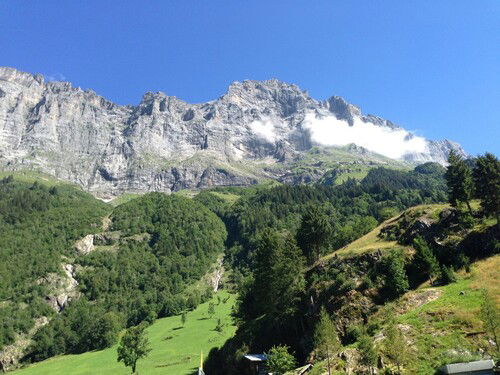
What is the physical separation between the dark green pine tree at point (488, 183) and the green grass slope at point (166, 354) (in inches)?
3290

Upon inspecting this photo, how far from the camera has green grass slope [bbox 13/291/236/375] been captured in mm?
127250

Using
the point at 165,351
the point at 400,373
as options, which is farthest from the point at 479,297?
the point at 165,351

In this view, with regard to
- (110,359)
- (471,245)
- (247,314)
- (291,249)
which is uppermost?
(291,249)

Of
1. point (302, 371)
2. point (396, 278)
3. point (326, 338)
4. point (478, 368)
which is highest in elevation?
point (396, 278)

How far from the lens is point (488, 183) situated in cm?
7406

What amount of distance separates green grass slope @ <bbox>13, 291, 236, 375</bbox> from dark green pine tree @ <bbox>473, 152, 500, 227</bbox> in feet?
274

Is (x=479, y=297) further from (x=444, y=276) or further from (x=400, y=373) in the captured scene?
(x=400, y=373)

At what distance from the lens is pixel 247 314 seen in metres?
103

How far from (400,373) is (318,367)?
40.2 feet

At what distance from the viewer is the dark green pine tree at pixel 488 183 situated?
72938 millimetres

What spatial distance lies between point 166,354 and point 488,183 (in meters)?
115

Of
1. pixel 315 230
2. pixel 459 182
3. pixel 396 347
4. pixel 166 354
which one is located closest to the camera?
pixel 396 347

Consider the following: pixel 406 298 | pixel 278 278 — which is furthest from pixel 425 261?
Answer: pixel 278 278

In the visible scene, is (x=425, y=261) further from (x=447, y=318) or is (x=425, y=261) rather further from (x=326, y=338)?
(x=326, y=338)
